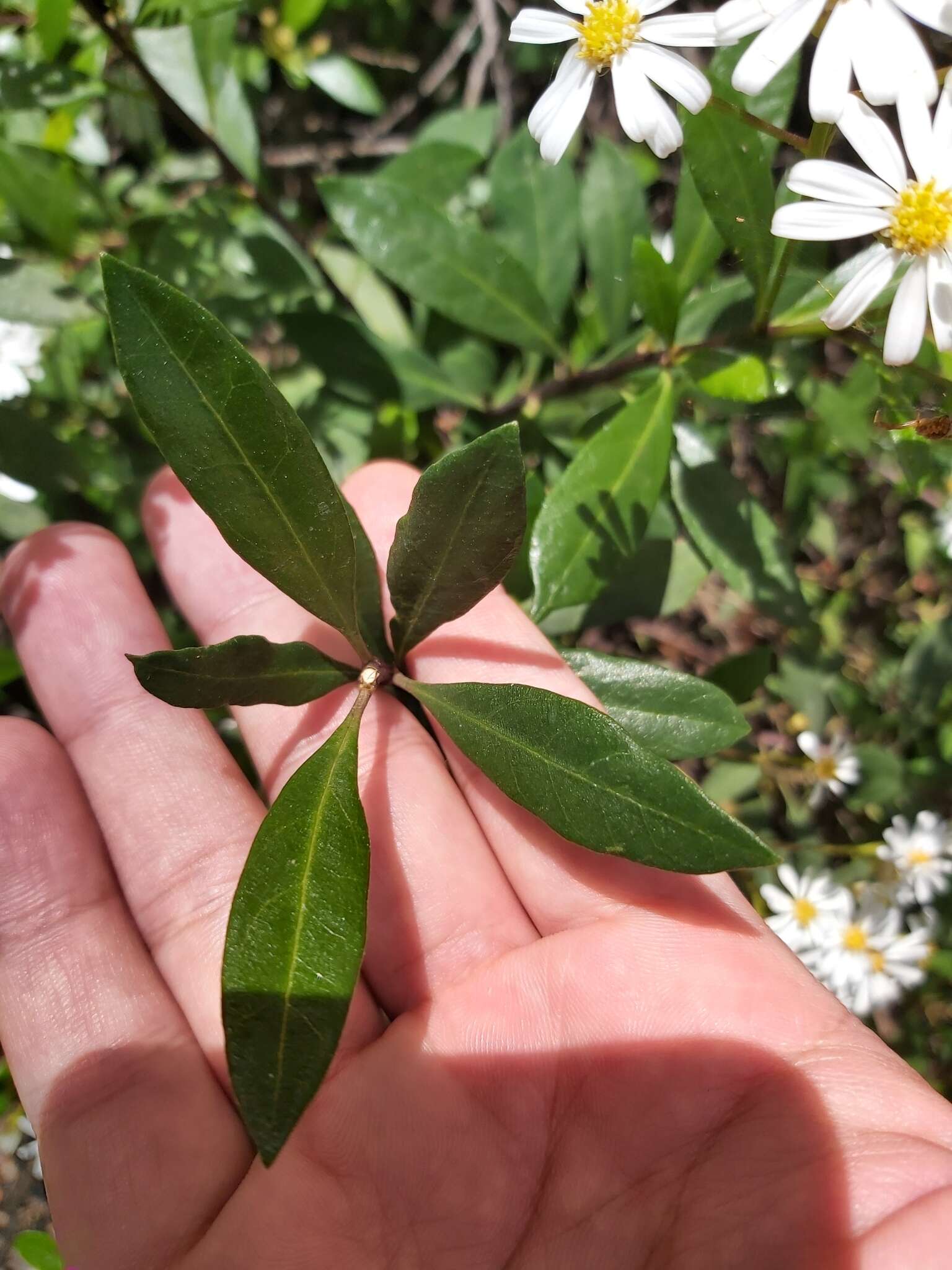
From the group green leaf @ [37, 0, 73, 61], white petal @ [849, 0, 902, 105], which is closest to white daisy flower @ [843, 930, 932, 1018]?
white petal @ [849, 0, 902, 105]

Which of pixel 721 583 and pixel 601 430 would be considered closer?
pixel 601 430

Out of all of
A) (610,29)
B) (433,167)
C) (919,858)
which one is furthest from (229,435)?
(919,858)

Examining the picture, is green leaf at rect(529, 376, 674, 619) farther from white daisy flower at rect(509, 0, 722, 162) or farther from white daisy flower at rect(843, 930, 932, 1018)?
white daisy flower at rect(843, 930, 932, 1018)

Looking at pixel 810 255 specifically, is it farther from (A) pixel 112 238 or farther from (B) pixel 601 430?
(A) pixel 112 238

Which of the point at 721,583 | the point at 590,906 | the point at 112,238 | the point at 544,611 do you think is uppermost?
the point at 112,238

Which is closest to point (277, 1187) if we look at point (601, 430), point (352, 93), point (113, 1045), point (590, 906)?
point (113, 1045)

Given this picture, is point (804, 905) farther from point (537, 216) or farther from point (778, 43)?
point (778, 43)
